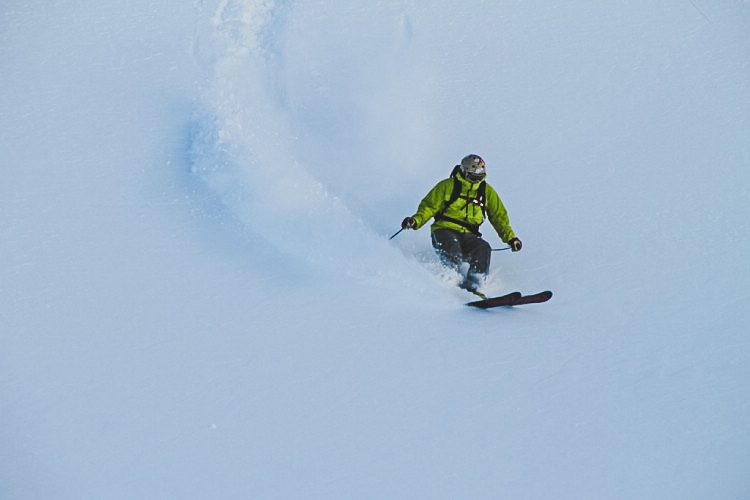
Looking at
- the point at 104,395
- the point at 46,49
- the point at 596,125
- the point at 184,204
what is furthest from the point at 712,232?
the point at 46,49

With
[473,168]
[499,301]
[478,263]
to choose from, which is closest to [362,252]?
[478,263]

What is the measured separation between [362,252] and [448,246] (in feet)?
2.16

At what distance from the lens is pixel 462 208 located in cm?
554

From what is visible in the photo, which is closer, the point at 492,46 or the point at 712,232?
the point at 712,232

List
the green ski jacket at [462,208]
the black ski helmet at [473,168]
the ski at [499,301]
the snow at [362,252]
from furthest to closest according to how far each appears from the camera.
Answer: the green ski jacket at [462,208]
the black ski helmet at [473,168]
the ski at [499,301]
the snow at [362,252]

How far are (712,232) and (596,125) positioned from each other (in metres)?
2.09

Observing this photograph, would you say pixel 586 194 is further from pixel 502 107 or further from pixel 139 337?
pixel 139 337

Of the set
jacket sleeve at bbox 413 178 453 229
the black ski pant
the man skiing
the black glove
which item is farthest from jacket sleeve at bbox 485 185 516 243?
the black glove

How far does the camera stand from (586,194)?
21.9 feet

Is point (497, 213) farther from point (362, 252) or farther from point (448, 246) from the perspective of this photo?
point (362, 252)

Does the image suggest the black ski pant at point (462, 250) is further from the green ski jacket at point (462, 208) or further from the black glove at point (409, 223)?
the black glove at point (409, 223)

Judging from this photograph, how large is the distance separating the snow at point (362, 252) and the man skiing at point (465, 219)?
256 mm

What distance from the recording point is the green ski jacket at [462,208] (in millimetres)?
5508

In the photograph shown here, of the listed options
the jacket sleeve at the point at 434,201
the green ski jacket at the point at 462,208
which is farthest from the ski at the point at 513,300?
the jacket sleeve at the point at 434,201
